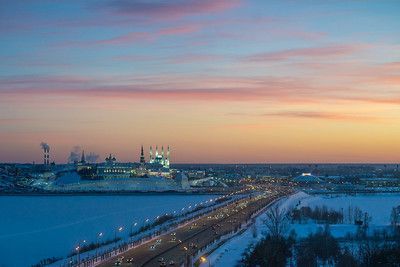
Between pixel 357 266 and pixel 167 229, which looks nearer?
pixel 357 266

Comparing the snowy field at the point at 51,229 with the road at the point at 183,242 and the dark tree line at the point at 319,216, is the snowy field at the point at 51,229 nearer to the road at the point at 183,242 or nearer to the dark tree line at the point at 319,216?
the road at the point at 183,242

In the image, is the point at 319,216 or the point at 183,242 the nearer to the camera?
the point at 183,242

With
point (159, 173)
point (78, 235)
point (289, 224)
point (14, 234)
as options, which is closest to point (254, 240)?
point (289, 224)

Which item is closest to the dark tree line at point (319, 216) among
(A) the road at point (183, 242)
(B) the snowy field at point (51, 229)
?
(A) the road at point (183, 242)

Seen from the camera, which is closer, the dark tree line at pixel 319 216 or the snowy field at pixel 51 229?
the snowy field at pixel 51 229

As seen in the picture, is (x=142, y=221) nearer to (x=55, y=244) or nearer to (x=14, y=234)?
(x=14, y=234)

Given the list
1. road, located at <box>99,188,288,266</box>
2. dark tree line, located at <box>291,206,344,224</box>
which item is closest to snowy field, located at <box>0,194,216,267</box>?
road, located at <box>99,188,288,266</box>

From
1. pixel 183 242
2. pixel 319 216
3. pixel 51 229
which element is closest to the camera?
pixel 183 242

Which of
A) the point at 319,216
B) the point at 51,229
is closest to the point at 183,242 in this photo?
the point at 51,229

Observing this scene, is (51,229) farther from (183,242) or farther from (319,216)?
(319,216)
